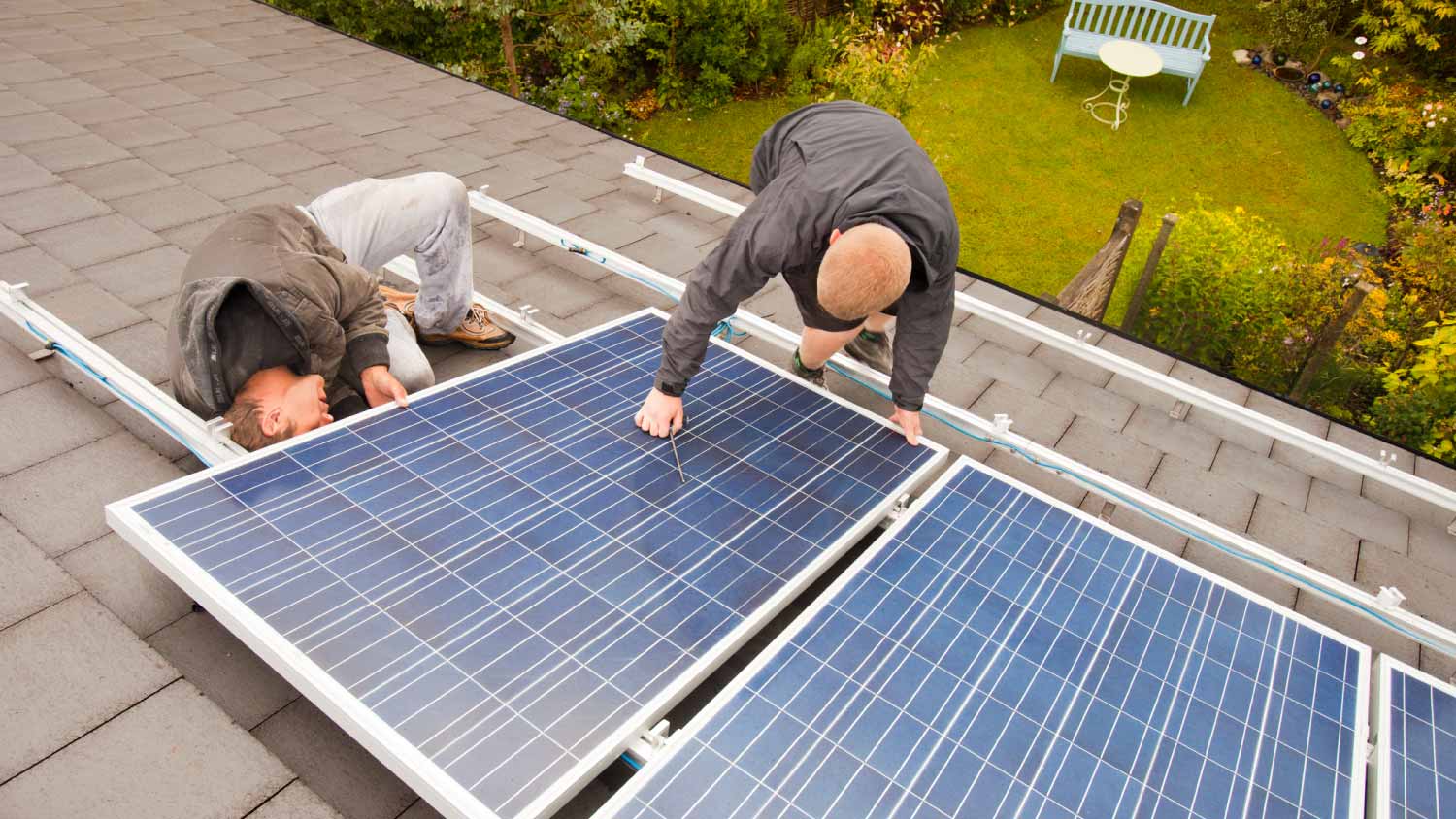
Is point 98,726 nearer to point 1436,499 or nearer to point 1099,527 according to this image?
point 1099,527

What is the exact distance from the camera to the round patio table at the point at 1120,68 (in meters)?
11.7

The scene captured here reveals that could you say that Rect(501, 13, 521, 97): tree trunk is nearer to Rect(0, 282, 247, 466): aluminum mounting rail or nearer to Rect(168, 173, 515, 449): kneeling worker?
Rect(168, 173, 515, 449): kneeling worker

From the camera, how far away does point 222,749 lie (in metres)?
2.05

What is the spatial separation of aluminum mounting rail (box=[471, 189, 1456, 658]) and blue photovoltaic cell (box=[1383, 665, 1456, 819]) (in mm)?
362

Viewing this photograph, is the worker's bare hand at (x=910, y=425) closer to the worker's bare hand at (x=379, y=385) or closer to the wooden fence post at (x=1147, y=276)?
the worker's bare hand at (x=379, y=385)

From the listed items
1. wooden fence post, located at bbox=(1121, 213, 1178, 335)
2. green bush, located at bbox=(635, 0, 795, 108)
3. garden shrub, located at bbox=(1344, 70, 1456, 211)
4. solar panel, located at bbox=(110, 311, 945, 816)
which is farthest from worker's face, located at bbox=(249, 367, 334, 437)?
garden shrub, located at bbox=(1344, 70, 1456, 211)

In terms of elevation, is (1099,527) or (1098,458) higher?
(1099,527)

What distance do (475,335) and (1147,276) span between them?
4.47m

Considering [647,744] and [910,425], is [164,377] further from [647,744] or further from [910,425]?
[910,425]

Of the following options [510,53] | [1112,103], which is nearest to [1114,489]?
[510,53]

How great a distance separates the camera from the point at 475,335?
3.84 metres

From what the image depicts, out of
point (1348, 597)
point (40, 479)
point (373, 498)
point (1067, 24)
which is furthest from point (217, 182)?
point (1067, 24)

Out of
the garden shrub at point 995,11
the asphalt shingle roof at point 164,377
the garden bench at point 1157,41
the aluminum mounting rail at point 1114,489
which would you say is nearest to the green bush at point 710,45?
the asphalt shingle roof at point 164,377

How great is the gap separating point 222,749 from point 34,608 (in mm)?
839
